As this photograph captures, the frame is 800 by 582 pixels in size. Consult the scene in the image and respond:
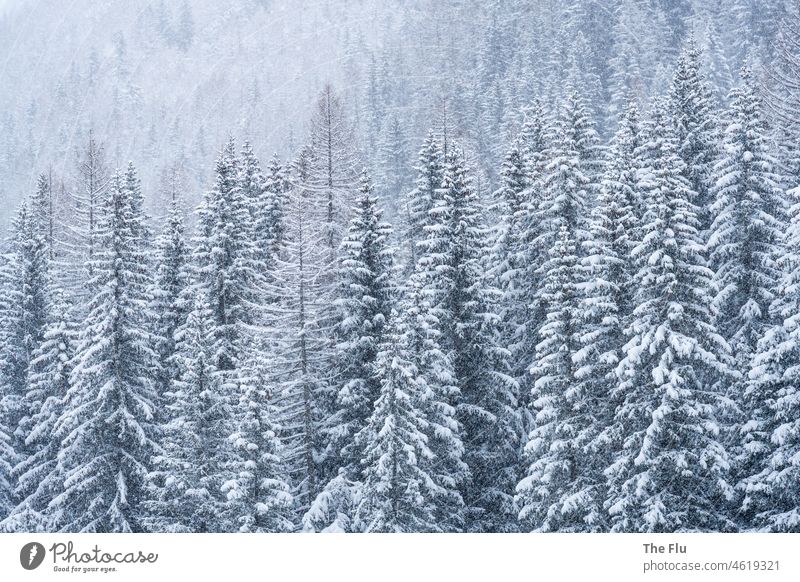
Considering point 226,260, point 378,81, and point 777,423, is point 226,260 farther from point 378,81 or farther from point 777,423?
point 378,81

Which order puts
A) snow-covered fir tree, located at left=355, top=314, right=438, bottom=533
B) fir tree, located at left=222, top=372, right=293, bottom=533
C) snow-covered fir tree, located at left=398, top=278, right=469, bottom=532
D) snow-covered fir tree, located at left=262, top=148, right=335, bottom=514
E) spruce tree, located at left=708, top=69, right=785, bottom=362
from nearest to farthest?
Answer: snow-covered fir tree, located at left=355, top=314, right=438, bottom=533 → fir tree, located at left=222, top=372, right=293, bottom=533 → snow-covered fir tree, located at left=398, top=278, right=469, bottom=532 → spruce tree, located at left=708, top=69, right=785, bottom=362 → snow-covered fir tree, located at left=262, top=148, right=335, bottom=514

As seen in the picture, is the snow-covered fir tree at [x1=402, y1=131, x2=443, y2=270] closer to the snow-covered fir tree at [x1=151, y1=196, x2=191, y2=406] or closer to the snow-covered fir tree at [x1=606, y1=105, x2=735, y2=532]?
the snow-covered fir tree at [x1=151, y1=196, x2=191, y2=406]

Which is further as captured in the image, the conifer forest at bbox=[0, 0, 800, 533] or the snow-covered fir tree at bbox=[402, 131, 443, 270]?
the snow-covered fir tree at bbox=[402, 131, 443, 270]

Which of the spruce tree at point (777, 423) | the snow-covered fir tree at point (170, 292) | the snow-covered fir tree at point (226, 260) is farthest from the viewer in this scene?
the snow-covered fir tree at point (170, 292)

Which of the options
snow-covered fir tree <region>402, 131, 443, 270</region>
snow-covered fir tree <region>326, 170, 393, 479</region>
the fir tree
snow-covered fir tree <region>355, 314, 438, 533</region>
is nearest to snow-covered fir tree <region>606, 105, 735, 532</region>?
snow-covered fir tree <region>355, 314, 438, 533</region>

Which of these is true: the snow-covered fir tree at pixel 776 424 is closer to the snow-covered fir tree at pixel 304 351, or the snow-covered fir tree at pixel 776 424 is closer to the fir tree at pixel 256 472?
the fir tree at pixel 256 472

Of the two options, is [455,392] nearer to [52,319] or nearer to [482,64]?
[52,319]

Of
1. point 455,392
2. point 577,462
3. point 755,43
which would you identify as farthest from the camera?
point 755,43

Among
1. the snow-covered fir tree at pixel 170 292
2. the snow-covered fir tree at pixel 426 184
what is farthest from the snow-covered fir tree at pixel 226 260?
the snow-covered fir tree at pixel 426 184

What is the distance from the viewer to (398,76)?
4843 inches

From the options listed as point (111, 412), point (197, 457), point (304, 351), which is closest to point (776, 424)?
point (304, 351)

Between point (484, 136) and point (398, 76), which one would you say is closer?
point (484, 136)

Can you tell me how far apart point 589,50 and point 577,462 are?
84666mm

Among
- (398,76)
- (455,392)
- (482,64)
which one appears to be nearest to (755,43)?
(482,64)
